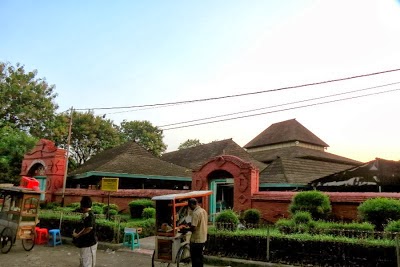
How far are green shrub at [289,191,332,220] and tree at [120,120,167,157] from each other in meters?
40.0

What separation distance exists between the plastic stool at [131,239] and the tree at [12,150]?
1996 cm

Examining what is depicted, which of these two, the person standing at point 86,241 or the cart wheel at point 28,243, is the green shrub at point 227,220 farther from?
the cart wheel at point 28,243

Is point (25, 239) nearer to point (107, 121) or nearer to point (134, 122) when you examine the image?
point (107, 121)

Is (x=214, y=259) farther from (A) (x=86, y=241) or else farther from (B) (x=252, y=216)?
(B) (x=252, y=216)

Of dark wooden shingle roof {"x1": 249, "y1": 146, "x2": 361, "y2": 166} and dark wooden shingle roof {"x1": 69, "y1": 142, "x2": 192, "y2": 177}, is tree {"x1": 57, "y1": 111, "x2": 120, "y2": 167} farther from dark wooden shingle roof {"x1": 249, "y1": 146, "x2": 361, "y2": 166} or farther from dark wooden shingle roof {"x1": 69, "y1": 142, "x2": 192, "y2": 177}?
dark wooden shingle roof {"x1": 249, "y1": 146, "x2": 361, "y2": 166}

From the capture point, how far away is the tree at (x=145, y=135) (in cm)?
5225

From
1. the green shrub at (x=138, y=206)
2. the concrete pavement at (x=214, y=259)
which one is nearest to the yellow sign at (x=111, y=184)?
the concrete pavement at (x=214, y=259)

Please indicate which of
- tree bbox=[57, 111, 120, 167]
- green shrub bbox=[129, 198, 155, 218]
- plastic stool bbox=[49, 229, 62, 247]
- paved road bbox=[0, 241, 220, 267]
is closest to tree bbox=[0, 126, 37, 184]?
tree bbox=[57, 111, 120, 167]

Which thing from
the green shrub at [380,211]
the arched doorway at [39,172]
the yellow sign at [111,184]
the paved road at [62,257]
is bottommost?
the paved road at [62,257]

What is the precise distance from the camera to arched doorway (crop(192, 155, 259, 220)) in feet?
53.7

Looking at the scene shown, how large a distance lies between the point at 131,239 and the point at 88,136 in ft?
110

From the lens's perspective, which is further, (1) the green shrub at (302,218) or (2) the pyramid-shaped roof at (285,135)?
(2) the pyramid-shaped roof at (285,135)

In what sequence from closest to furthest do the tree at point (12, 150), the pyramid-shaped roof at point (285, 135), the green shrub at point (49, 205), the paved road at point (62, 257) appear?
the paved road at point (62, 257) → the green shrub at point (49, 205) → the tree at point (12, 150) → the pyramid-shaped roof at point (285, 135)

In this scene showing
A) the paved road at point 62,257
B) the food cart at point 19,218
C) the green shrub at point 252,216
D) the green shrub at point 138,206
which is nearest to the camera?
the paved road at point 62,257
